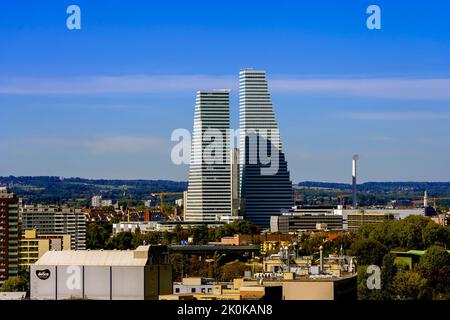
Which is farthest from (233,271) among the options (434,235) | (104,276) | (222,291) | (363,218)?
(363,218)

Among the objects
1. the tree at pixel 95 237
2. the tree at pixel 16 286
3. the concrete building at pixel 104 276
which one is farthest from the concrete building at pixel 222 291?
the tree at pixel 95 237

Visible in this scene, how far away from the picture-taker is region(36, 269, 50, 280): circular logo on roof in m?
31.0

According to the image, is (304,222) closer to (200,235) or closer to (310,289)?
(200,235)

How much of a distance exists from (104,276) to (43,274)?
221 cm

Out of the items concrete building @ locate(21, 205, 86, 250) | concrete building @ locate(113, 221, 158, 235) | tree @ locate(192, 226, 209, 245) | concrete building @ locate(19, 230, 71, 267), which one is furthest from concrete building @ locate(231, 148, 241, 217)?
concrete building @ locate(19, 230, 71, 267)

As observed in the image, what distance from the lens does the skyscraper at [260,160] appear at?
104812mm

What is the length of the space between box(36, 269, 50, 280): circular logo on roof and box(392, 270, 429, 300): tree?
10302mm

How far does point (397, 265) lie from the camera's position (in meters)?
46.7

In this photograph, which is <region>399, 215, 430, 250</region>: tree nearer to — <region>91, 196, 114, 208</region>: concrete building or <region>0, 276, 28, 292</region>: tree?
<region>0, 276, 28, 292</region>: tree

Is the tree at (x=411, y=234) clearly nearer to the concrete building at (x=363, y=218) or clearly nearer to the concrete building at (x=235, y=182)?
the concrete building at (x=363, y=218)

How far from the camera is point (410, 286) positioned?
4019 cm
